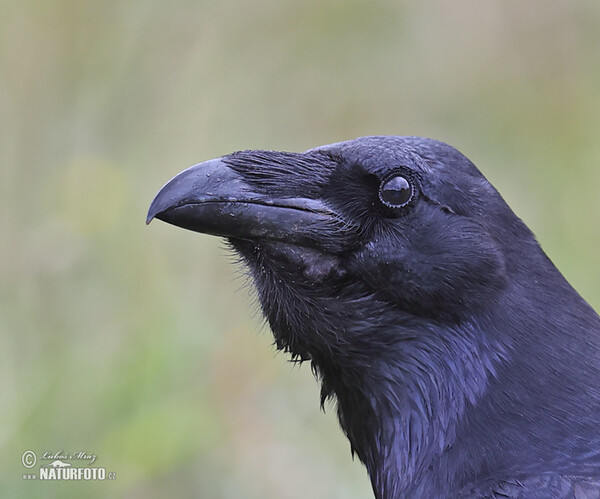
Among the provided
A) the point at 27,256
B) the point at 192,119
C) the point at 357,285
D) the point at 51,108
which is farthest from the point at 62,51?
the point at 357,285

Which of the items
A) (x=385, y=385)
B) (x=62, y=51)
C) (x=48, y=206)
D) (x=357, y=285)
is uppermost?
(x=62, y=51)

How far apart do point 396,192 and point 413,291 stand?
284mm

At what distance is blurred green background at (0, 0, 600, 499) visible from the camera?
4.85 m

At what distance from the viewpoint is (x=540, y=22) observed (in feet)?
23.7

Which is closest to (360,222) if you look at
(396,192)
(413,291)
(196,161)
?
(396,192)

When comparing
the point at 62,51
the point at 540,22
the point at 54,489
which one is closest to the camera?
the point at 54,489

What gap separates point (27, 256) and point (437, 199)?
309 centimetres

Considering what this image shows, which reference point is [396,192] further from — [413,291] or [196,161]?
[196,161]

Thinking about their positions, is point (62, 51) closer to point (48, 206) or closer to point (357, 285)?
point (48, 206)

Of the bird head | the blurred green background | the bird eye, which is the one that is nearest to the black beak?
the bird head

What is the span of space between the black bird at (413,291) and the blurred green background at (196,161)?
1.40 metres

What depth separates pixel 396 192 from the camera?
9.36 feet

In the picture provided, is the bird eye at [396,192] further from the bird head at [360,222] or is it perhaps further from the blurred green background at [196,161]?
the blurred green background at [196,161]

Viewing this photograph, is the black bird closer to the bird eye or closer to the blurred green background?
the bird eye
